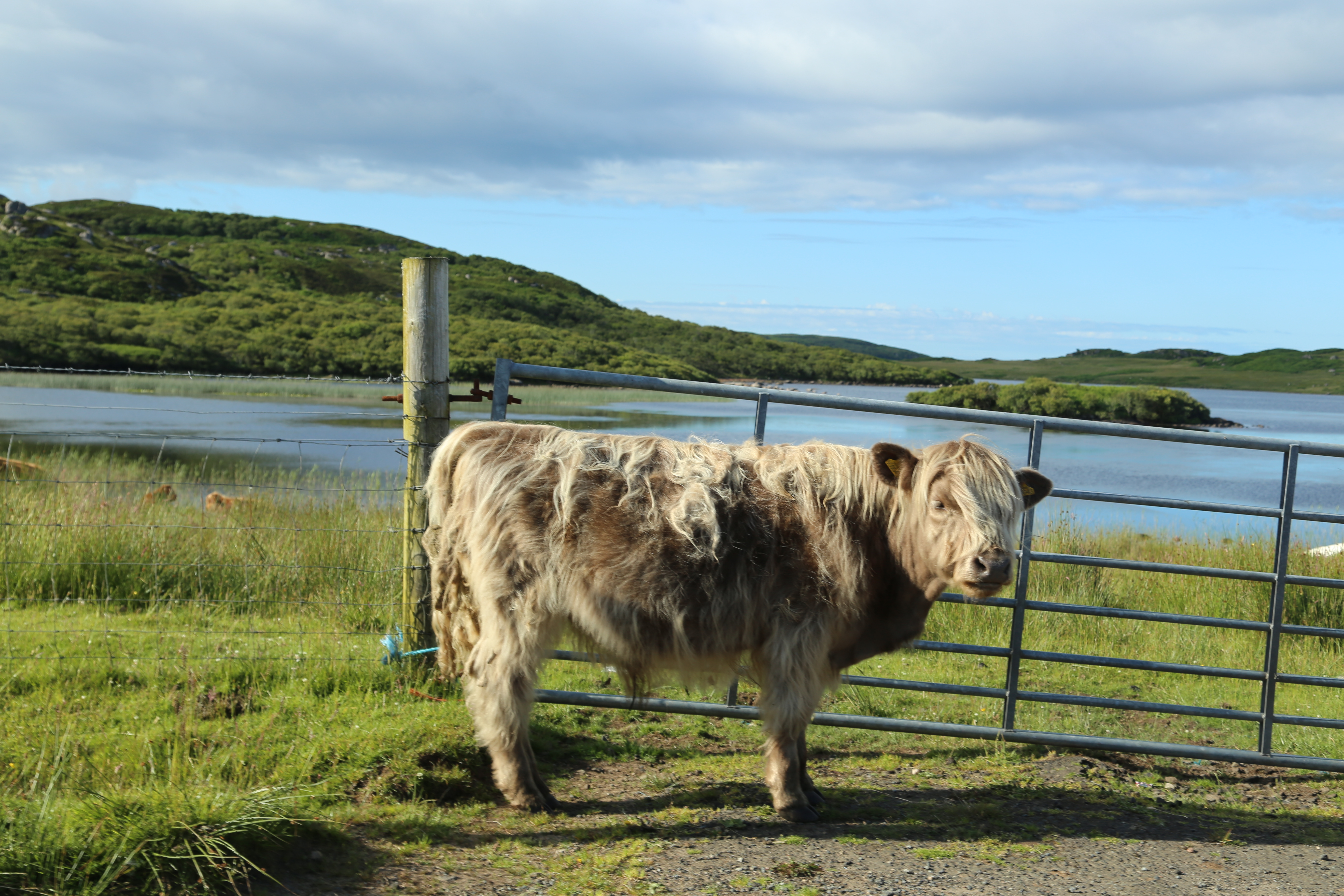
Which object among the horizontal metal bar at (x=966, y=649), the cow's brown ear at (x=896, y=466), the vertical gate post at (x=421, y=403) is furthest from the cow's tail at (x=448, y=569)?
the horizontal metal bar at (x=966, y=649)

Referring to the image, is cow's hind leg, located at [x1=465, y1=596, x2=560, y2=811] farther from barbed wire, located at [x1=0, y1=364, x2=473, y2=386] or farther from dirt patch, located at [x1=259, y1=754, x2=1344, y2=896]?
barbed wire, located at [x1=0, y1=364, x2=473, y2=386]

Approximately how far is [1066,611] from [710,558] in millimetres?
2573

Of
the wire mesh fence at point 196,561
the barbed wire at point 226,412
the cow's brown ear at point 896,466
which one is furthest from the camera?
the wire mesh fence at point 196,561

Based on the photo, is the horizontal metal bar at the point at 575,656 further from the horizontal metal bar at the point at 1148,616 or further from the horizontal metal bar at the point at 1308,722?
the horizontal metal bar at the point at 1308,722

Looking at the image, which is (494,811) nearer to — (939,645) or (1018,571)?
(939,645)

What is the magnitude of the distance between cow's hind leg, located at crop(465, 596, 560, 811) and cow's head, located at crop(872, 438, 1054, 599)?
1718 millimetres

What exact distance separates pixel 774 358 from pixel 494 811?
66.0 meters

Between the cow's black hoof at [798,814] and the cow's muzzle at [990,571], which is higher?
the cow's muzzle at [990,571]

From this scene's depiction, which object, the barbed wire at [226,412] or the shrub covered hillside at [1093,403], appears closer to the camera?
the barbed wire at [226,412]

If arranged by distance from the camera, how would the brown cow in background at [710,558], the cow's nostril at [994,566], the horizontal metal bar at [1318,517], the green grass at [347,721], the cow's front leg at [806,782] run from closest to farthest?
the green grass at [347,721] < the cow's nostril at [994,566] < the brown cow in background at [710,558] < the cow's front leg at [806,782] < the horizontal metal bar at [1318,517]

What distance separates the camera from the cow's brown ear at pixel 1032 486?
4.25 meters

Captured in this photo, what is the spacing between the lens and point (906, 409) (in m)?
5.17

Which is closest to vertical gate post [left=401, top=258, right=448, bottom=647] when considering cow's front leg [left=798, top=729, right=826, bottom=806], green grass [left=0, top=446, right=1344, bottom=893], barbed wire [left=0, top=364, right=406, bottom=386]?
barbed wire [left=0, top=364, right=406, bottom=386]

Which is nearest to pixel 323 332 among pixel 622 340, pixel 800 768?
pixel 622 340
